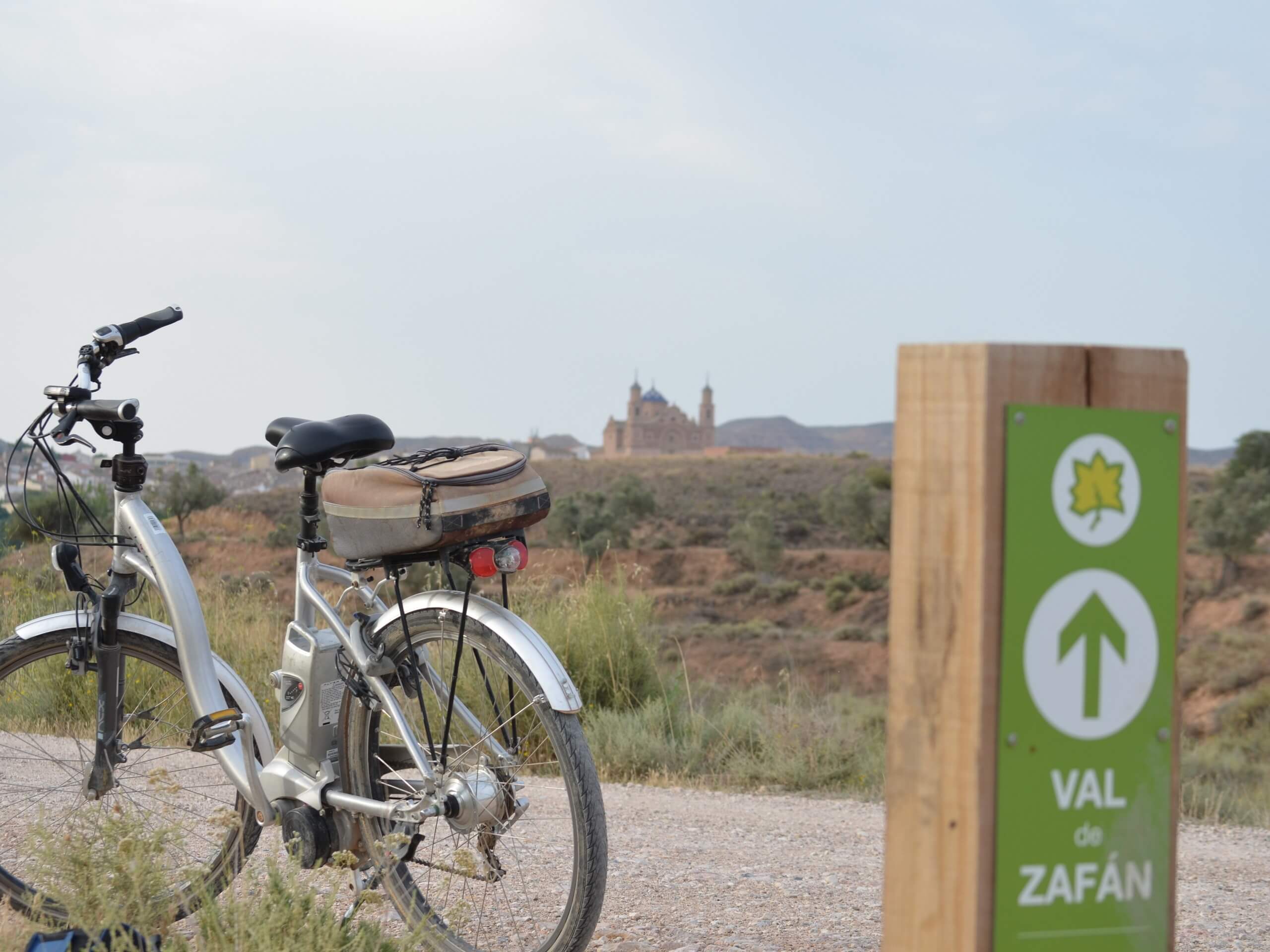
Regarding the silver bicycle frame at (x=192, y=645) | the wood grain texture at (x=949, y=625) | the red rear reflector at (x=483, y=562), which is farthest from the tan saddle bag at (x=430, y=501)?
the wood grain texture at (x=949, y=625)

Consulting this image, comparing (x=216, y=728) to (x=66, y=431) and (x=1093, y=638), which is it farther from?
(x=1093, y=638)

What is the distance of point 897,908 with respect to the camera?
1850 mm

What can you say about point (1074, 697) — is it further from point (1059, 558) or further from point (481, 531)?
point (481, 531)

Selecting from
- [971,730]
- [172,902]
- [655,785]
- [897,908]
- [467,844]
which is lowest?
[655,785]

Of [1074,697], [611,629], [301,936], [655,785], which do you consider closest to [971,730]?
[1074,697]

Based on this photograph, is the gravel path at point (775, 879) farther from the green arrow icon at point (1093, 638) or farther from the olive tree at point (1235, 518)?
the olive tree at point (1235, 518)

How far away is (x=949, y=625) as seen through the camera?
1770mm

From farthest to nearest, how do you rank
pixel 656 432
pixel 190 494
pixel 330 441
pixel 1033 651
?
pixel 656 432, pixel 190 494, pixel 330 441, pixel 1033 651

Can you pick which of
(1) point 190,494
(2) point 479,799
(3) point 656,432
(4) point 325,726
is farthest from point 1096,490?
(3) point 656,432

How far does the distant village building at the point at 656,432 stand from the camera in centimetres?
11200

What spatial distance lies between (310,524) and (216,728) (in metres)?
0.60

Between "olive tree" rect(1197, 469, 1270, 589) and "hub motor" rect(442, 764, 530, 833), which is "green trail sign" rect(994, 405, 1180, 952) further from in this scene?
"olive tree" rect(1197, 469, 1270, 589)

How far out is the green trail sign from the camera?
5.73 feet

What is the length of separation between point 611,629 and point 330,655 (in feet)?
13.9
